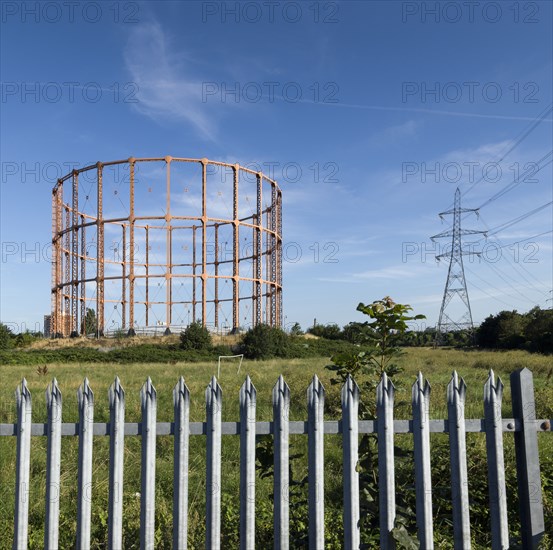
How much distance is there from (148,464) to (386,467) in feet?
4.16

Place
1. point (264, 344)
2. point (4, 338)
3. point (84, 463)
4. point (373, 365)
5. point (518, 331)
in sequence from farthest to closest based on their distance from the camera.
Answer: point (518, 331) < point (4, 338) < point (264, 344) < point (373, 365) < point (84, 463)

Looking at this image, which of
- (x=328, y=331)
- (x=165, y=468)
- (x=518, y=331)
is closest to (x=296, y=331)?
(x=328, y=331)

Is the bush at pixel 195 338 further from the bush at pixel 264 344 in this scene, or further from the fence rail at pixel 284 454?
the fence rail at pixel 284 454

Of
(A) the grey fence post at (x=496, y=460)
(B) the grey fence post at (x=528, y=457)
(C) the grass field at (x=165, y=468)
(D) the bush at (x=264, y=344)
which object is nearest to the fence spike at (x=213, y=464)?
(C) the grass field at (x=165, y=468)

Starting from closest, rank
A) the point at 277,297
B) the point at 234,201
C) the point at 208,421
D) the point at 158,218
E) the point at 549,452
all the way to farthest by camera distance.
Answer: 1. the point at 208,421
2. the point at 549,452
3. the point at 158,218
4. the point at 234,201
5. the point at 277,297

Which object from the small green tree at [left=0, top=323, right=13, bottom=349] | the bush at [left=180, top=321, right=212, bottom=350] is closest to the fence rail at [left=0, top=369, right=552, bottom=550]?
the bush at [left=180, top=321, right=212, bottom=350]

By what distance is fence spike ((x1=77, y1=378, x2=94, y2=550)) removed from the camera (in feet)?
9.28

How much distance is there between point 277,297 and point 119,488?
3542 centimetres

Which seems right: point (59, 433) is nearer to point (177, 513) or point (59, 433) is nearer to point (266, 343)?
point (177, 513)

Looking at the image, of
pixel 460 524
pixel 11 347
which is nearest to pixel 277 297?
pixel 11 347

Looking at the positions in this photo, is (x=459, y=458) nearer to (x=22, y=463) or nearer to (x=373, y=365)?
(x=373, y=365)

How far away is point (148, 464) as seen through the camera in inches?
110

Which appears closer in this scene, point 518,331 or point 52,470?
point 52,470

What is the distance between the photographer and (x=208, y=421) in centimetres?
278
